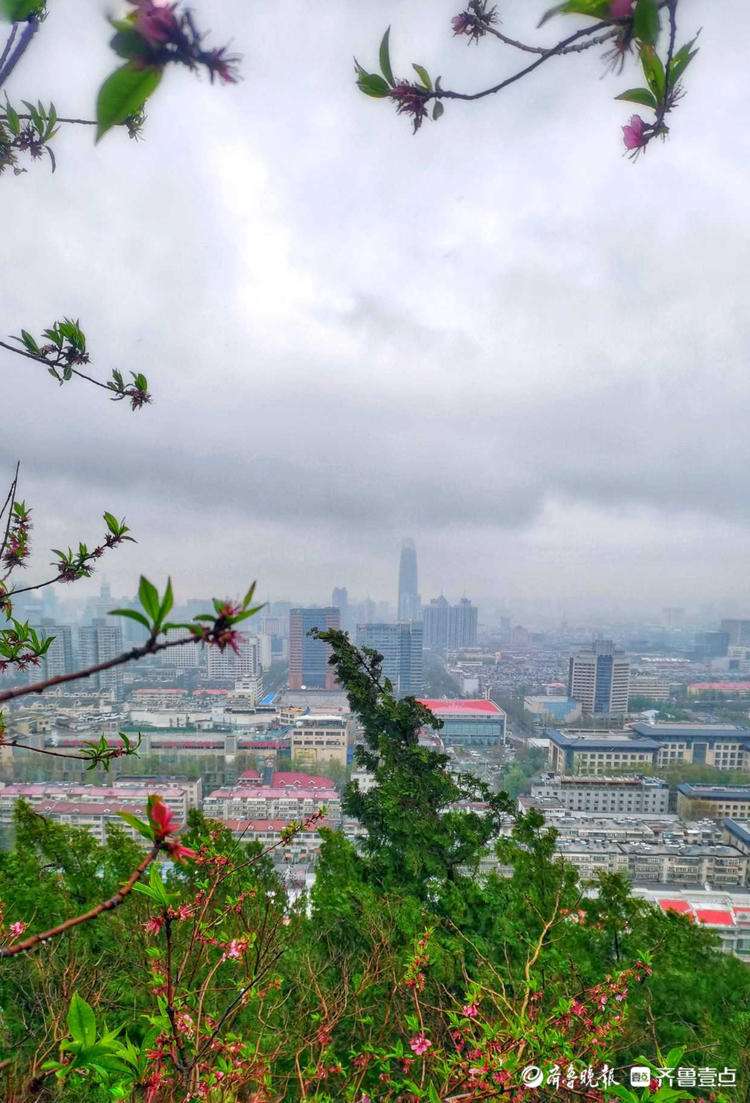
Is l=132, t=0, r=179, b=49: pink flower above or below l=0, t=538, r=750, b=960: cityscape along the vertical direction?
above

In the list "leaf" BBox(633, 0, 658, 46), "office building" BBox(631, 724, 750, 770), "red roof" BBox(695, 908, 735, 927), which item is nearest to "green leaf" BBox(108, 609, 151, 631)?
"leaf" BBox(633, 0, 658, 46)

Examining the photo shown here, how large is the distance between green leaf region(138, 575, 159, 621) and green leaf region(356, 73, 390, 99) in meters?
1.03

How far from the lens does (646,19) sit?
2.10 feet

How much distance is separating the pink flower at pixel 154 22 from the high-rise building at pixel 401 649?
19.2 meters

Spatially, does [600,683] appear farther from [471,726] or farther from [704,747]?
[471,726]

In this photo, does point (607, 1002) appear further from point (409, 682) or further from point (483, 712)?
point (409, 682)

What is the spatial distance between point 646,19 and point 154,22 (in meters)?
0.63

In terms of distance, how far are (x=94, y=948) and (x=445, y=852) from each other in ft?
8.66

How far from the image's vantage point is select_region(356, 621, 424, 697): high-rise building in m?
19.7

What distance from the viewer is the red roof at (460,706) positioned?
15648 millimetres

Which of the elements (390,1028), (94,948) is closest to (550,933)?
(390,1028)

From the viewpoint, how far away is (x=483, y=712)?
16.0 metres

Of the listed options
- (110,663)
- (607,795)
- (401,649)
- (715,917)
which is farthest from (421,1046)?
(401,649)

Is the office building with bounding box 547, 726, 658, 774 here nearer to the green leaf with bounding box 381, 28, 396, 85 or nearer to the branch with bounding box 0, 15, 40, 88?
the green leaf with bounding box 381, 28, 396, 85
